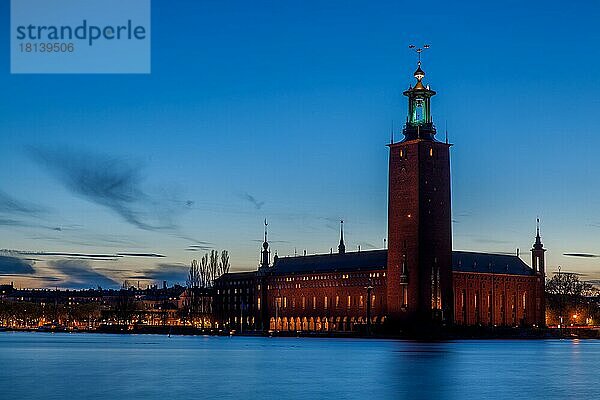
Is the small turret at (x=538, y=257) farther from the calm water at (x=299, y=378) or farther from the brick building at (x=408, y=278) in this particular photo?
the calm water at (x=299, y=378)

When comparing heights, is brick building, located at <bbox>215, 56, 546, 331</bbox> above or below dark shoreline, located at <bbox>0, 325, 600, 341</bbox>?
above

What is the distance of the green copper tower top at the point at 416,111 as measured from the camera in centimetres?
10385

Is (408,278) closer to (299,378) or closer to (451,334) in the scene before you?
(451,334)

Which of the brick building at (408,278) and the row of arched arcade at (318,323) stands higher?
the brick building at (408,278)

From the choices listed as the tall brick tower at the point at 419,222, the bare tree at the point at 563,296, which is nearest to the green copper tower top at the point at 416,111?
the tall brick tower at the point at 419,222

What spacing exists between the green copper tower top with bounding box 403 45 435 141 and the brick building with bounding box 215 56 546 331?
94mm

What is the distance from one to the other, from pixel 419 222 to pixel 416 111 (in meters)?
11.0

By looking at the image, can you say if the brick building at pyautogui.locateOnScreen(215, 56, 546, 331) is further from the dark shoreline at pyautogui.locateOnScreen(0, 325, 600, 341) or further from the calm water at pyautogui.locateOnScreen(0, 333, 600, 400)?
the calm water at pyautogui.locateOnScreen(0, 333, 600, 400)

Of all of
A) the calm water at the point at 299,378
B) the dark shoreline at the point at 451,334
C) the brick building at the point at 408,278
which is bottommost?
the dark shoreline at the point at 451,334

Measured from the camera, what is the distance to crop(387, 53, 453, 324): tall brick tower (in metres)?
101

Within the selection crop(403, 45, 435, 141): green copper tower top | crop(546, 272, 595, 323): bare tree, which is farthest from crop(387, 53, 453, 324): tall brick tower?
crop(546, 272, 595, 323): bare tree

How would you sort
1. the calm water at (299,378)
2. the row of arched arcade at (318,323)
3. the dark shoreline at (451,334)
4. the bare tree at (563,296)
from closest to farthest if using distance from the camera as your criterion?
the calm water at (299,378)
the dark shoreline at (451,334)
the row of arched arcade at (318,323)
the bare tree at (563,296)

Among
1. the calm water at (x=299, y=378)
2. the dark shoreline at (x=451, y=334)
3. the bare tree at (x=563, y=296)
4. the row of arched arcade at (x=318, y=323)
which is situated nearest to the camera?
the calm water at (x=299, y=378)

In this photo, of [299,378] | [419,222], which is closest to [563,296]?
[419,222]
